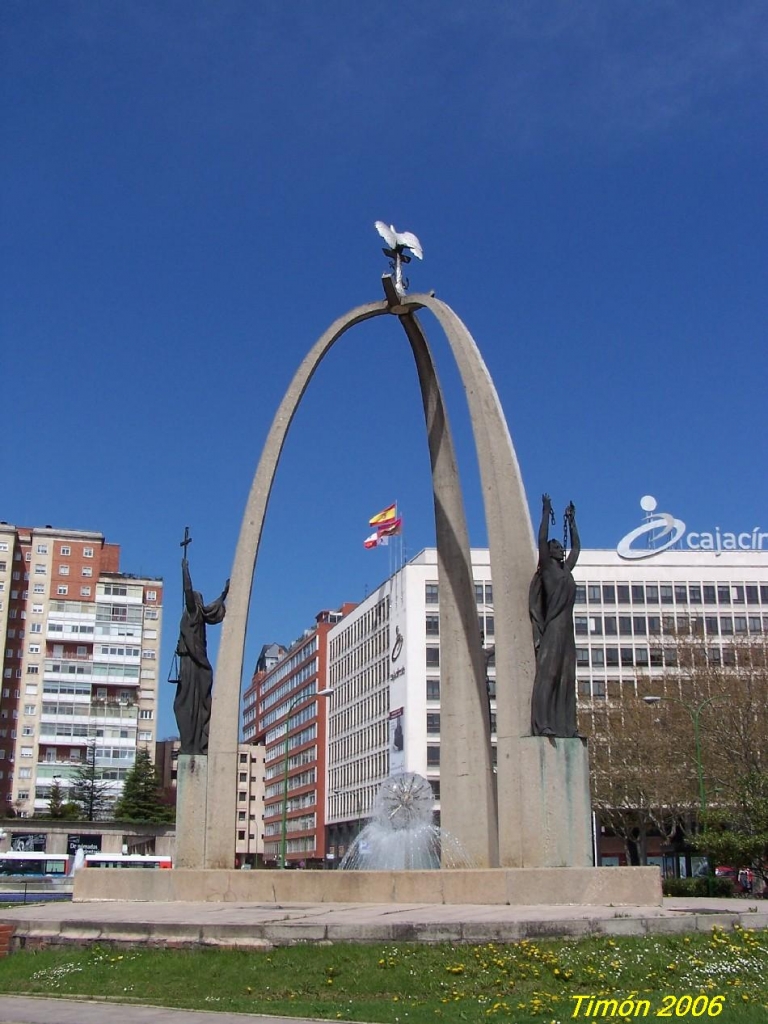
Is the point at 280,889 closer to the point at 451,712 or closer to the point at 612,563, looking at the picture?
the point at 451,712

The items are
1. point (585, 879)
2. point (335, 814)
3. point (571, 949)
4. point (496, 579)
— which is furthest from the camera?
point (335, 814)

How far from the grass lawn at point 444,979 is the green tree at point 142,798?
6126 centimetres

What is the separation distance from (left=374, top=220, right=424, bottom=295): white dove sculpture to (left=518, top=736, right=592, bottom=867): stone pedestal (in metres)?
9.43

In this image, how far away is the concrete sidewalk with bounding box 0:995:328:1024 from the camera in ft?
27.8

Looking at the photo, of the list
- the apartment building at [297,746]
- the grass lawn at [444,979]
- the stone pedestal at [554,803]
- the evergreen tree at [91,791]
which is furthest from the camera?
the apartment building at [297,746]

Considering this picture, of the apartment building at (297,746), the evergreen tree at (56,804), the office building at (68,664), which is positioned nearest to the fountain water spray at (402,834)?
the evergreen tree at (56,804)

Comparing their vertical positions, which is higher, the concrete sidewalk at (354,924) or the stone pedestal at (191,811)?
the stone pedestal at (191,811)

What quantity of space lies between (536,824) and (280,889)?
3766mm

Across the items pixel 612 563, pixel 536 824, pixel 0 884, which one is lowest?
pixel 0 884

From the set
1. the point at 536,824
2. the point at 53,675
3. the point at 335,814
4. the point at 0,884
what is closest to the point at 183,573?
the point at 536,824

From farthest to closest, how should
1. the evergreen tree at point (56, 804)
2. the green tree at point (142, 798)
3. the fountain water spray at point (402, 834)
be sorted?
the green tree at point (142, 798), the evergreen tree at point (56, 804), the fountain water spray at point (402, 834)

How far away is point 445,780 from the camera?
65.8ft

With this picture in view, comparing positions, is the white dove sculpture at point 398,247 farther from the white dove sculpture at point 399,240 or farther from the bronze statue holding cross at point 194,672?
the bronze statue holding cross at point 194,672

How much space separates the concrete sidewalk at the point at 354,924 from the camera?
1095cm
